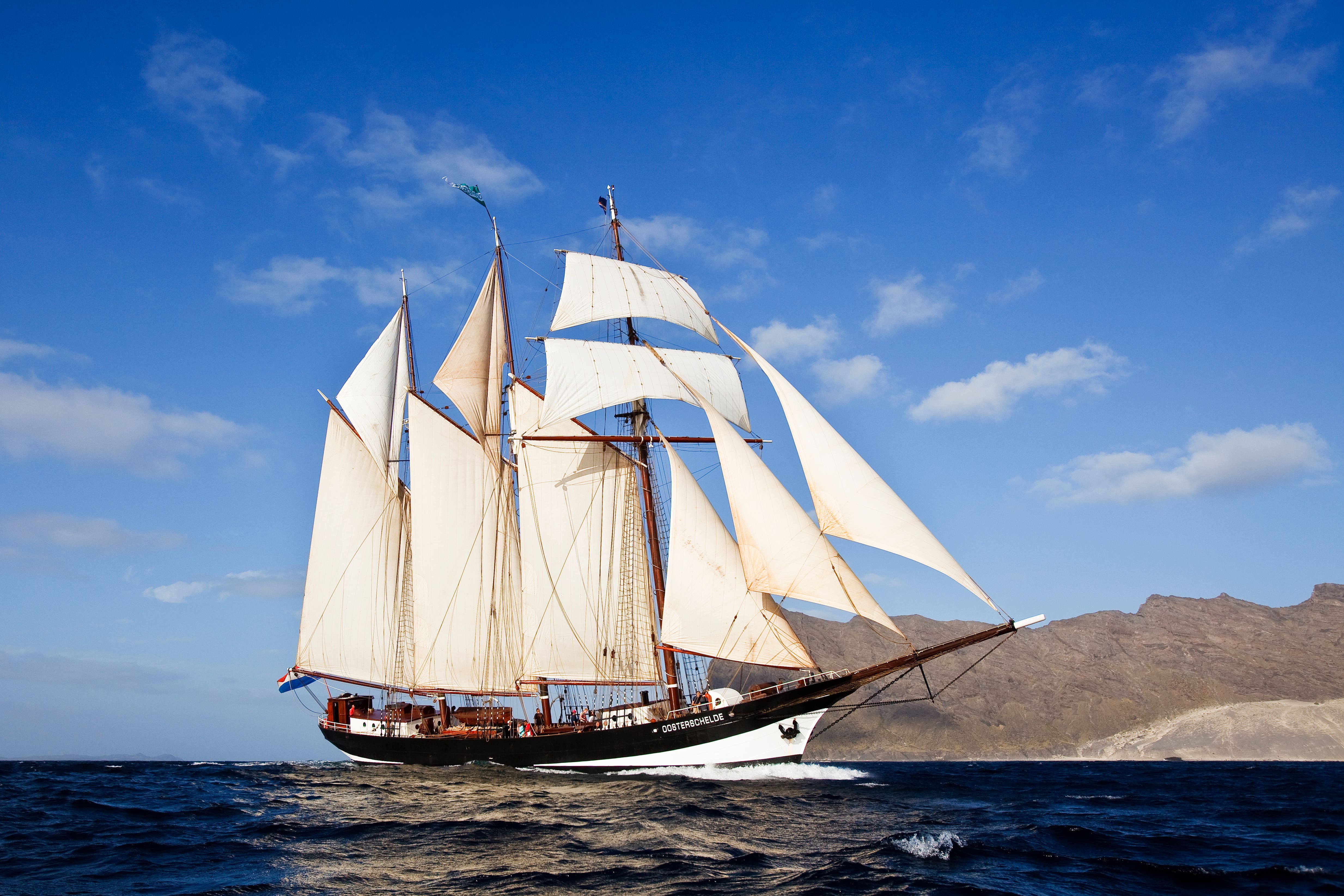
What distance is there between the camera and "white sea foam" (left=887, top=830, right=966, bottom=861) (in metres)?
21.4

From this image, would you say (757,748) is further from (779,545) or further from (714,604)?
(779,545)

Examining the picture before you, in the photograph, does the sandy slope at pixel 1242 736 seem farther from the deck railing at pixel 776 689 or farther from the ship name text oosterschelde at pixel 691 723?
the ship name text oosterschelde at pixel 691 723

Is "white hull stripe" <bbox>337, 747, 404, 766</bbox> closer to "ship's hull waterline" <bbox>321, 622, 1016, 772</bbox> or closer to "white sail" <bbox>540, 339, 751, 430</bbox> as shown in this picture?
"ship's hull waterline" <bbox>321, 622, 1016, 772</bbox>

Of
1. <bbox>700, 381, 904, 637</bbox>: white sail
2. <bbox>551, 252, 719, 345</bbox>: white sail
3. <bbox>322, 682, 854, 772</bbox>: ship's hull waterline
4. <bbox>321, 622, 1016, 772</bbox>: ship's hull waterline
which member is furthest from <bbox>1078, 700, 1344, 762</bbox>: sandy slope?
<bbox>551, 252, 719, 345</bbox>: white sail

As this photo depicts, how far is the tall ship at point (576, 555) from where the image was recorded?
41.7m

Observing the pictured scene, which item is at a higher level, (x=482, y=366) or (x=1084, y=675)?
(x=482, y=366)

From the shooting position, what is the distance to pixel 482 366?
60500 millimetres

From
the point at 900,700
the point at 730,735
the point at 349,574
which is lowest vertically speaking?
the point at 730,735

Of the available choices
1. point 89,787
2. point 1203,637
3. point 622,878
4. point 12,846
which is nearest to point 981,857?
point 622,878

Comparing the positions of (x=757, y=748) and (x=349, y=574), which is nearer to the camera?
(x=757, y=748)

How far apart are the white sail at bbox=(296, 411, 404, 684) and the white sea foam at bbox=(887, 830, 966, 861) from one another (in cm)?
4625

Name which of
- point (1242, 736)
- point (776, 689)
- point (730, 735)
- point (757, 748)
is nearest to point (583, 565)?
point (730, 735)

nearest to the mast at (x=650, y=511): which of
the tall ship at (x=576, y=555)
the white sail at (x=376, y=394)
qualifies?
the tall ship at (x=576, y=555)

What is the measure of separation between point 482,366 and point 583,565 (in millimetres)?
18008
